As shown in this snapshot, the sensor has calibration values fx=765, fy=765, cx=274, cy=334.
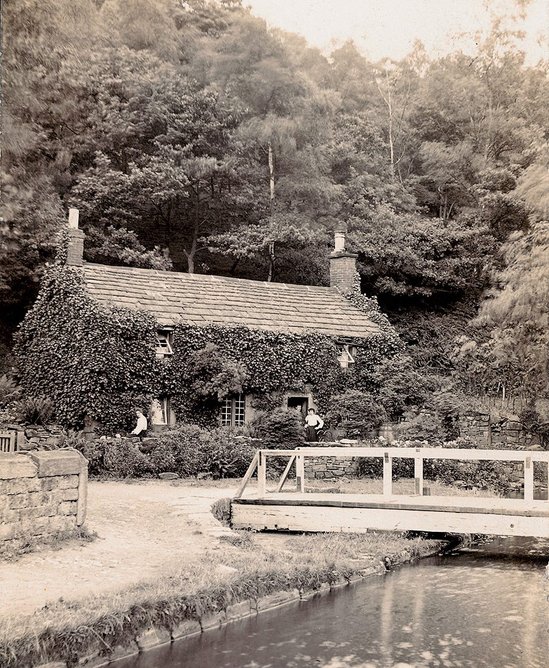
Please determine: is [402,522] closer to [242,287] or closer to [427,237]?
[242,287]

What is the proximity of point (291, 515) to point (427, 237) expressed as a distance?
71.3 ft

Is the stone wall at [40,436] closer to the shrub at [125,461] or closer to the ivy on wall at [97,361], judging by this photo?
the ivy on wall at [97,361]

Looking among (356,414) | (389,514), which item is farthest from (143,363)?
(389,514)

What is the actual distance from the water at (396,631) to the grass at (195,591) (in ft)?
0.88

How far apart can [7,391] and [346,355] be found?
10.7 meters

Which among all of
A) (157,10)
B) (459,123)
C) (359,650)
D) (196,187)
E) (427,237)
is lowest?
(359,650)

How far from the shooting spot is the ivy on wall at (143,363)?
68.3 feet

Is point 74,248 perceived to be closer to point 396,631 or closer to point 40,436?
point 40,436

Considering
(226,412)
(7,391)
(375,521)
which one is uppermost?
(7,391)

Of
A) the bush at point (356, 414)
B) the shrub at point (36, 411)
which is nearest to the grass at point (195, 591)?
the bush at point (356, 414)

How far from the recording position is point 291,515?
42.0ft

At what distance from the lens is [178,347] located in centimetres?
2194

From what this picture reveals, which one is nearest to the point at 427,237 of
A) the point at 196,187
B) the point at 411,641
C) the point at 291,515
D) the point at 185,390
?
the point at 196,187

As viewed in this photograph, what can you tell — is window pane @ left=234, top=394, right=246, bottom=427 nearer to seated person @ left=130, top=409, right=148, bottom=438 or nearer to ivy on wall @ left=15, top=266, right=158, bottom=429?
ivy on wall @ left=15, top=266, right=158, bottom=429
